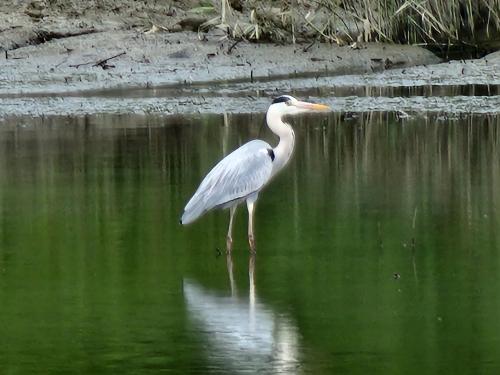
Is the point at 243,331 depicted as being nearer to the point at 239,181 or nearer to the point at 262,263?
the point at 262,263

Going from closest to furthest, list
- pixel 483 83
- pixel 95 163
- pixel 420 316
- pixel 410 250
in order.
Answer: pixel 420 316 < pixel 410 250 < pixel 95 163 < pixel 483 83

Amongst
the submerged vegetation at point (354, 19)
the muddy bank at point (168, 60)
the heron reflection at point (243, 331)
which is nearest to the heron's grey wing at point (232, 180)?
the heron reflection at point (243, 331)

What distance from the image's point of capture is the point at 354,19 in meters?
18.7

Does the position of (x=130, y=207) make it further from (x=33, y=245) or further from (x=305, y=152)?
(x=305, y=152)

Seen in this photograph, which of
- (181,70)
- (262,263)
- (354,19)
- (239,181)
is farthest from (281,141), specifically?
(354,19)

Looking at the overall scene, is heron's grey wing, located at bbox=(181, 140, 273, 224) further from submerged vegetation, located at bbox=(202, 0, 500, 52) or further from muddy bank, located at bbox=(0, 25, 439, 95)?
submerged vegetation, located at bbox=(202, 0, 500, 52)

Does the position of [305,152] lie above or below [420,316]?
above

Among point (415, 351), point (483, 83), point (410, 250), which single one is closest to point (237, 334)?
point (415, 351)

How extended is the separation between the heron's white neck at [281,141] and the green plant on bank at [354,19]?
8.53 meters

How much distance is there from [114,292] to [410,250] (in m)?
1.61

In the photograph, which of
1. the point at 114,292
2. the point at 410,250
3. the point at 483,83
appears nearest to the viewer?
the point at 114,292

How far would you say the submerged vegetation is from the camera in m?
18.3

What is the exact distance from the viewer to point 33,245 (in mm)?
8352

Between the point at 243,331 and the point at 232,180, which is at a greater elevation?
the point at 232,180
